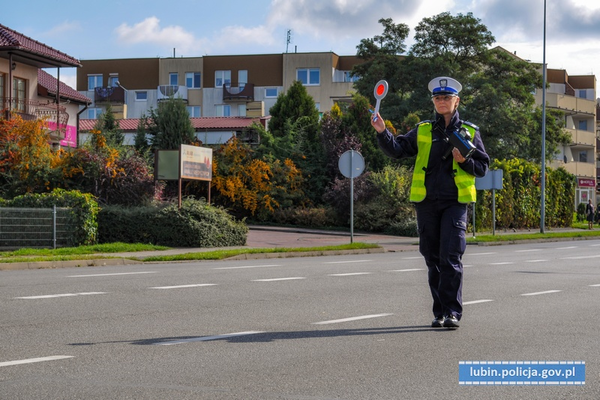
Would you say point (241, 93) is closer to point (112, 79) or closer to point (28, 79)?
point (112, 79)

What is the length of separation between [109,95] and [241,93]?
11110 millimetres

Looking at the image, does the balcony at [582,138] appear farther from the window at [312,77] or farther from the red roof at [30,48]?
the red roof at [30,48]

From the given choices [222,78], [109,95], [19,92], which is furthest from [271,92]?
[19,92]

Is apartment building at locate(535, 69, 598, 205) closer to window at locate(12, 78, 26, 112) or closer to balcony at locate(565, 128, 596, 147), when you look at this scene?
balcony at locate(565, 128, 596, 147)

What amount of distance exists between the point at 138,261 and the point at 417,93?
1283 inches

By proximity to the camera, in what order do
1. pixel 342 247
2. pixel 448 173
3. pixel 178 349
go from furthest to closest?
pixel 342 247
pixel 448 173
pixel 178 349

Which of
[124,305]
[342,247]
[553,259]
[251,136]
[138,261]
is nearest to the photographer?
[124,305]

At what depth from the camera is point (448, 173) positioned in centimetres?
819

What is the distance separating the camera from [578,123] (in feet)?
290

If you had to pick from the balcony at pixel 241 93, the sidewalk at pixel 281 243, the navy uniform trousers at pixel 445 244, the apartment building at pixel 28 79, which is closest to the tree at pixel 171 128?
the apartment building at pixel 28 79

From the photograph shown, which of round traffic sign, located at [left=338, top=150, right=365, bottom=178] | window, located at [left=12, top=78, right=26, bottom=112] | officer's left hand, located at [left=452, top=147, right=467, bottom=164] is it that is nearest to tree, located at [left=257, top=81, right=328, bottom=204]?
window, located at [left=12, top=78, right=26, bottom=112]

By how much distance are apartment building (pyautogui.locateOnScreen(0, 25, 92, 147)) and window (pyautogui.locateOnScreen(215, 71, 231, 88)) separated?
33.7 meters

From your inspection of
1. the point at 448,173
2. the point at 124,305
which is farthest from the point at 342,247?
the point at 448,173

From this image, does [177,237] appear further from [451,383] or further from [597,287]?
Answer: [451,383]
